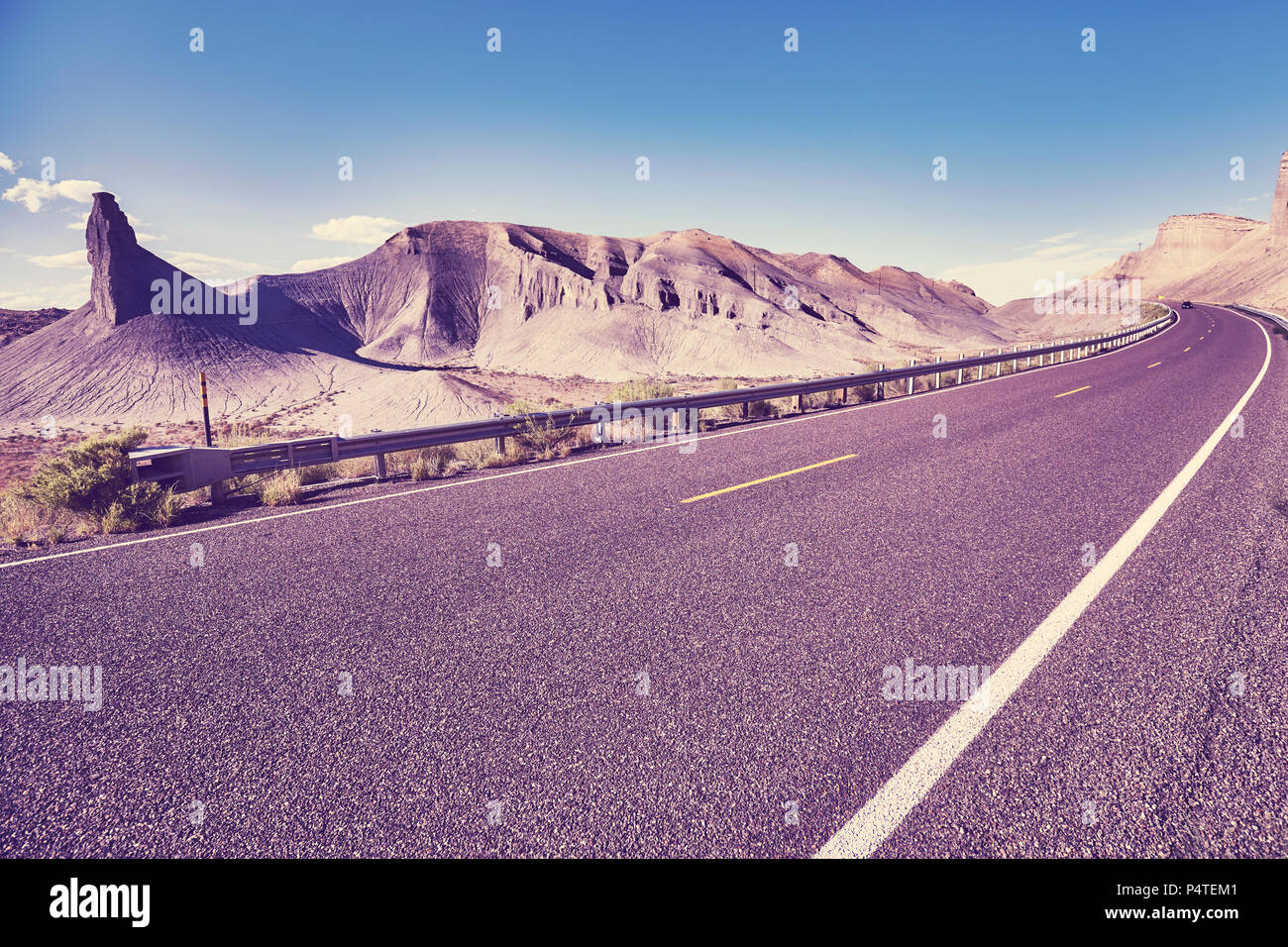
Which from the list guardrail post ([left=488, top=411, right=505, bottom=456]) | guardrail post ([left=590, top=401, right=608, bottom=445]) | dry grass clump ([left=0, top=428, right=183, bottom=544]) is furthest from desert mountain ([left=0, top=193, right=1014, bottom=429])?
dry grass clump ([left=0, top=428, right=183, bottom=544])

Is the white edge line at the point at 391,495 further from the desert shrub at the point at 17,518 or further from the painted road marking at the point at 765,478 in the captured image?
the painted road marking at the point at 765,478

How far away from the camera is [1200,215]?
173 meters

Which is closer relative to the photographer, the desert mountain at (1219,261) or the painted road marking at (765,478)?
the painted road marking at (765,478)

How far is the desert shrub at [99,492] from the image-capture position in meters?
6.54

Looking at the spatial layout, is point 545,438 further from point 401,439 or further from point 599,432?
point 401,439

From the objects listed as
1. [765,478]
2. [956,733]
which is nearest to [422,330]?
[765,478]

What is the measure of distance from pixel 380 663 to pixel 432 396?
2904 centimetres

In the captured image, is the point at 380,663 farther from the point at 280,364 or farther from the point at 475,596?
the point at 280,364

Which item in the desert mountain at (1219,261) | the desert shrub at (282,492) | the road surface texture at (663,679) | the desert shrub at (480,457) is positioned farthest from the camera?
the desert mountain at (1219,261)

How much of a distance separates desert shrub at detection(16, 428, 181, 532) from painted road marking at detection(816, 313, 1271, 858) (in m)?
7.36

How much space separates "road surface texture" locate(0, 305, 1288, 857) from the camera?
2.36 m

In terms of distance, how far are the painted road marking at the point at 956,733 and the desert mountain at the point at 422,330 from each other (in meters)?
27.1

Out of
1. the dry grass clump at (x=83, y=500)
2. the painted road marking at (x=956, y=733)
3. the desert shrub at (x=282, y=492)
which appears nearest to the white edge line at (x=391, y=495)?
the desert shrub at (x=282, y=492)

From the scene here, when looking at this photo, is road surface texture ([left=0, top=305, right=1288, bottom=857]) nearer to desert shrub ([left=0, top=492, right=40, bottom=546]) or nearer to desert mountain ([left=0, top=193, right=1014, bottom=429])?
desert shrub ([left=0, top=492, right=40, bottom=546])
